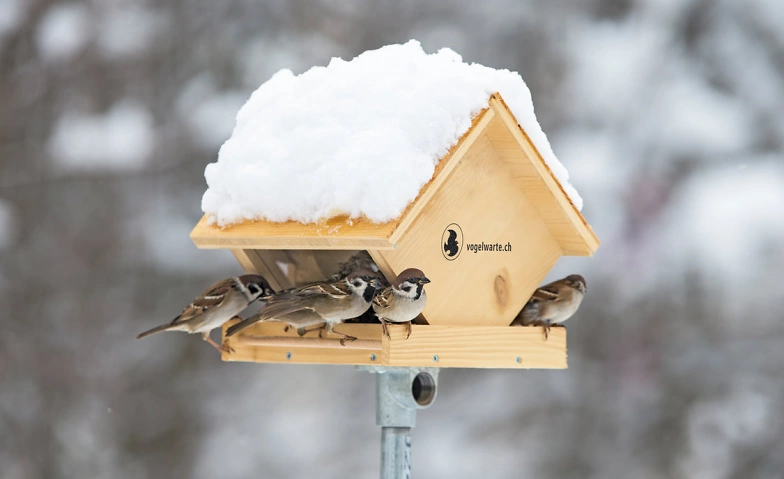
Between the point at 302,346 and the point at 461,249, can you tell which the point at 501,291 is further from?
the point at 302,346

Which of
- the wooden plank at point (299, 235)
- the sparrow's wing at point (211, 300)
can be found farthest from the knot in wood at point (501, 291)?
the sparrow's wing at point (211, 300)

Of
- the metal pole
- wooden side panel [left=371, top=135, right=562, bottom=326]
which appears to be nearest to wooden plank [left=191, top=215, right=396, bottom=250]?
wooden side panel [left=371, top=135, right=562, bottom=326]

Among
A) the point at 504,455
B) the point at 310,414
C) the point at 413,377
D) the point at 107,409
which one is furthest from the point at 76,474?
the point at 413,377

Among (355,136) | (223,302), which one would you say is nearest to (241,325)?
(223,302)

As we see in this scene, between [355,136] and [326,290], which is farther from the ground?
[355,136]

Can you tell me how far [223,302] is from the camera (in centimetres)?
339

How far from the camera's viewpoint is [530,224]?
11.4ft

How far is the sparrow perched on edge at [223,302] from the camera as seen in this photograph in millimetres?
3383

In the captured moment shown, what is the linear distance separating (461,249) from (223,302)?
0.89 metres

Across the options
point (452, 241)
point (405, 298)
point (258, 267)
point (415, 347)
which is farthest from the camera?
point (258, 267)

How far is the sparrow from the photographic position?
2.82m

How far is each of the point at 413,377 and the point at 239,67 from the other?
11.4 feet

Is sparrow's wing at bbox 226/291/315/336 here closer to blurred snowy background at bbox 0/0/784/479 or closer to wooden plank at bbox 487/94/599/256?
wooden plank at bbox 487/94/599/256

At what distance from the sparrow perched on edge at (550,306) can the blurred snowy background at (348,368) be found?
2.35 meters
